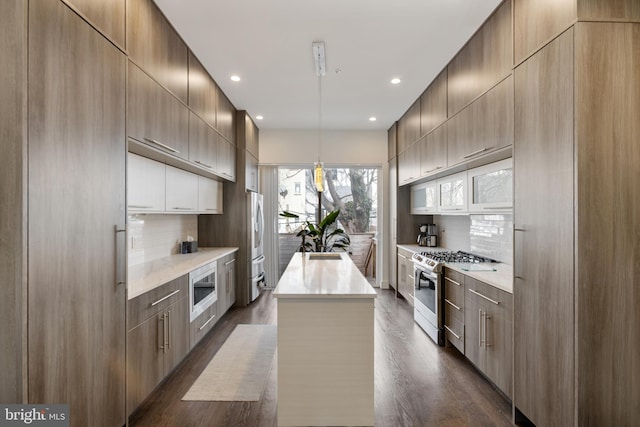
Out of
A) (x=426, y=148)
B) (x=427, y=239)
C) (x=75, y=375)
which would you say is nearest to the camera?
(x=75, y=375)

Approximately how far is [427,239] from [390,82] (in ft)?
7.84

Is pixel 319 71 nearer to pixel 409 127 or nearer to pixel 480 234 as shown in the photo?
pixel 409 127

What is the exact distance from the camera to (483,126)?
2.61 m

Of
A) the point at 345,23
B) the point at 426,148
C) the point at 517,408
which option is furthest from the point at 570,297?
the point at 426,148

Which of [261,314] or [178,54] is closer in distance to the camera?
[178,54]

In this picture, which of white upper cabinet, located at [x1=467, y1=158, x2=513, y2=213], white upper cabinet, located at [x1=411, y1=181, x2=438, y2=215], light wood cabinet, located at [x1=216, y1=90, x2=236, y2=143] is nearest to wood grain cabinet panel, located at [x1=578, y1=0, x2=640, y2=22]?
white upper cabinet, located at [x1=467, y1=158, x2=513, y2=213]

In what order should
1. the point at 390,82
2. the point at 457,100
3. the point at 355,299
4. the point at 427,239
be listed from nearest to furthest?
the point at 355,299
the point at 457,100
the point at 390,82
the point at 427,239

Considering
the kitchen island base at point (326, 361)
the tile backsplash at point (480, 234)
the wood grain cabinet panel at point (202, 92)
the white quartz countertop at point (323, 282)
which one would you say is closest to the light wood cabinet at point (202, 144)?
the wood grain cabinet panel at point (202, 92)

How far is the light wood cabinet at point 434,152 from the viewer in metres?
3.51

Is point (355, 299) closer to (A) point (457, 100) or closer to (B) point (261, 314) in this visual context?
(A) point (457, 100)

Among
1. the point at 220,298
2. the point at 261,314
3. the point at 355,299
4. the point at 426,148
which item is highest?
the point at 426,148

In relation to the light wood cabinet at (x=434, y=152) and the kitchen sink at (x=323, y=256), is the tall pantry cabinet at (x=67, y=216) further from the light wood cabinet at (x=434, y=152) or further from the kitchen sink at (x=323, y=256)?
the light wood cabinet at (x=434, y=152)

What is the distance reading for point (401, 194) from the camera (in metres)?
5.36

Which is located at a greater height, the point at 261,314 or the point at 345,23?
the point at 345,23
